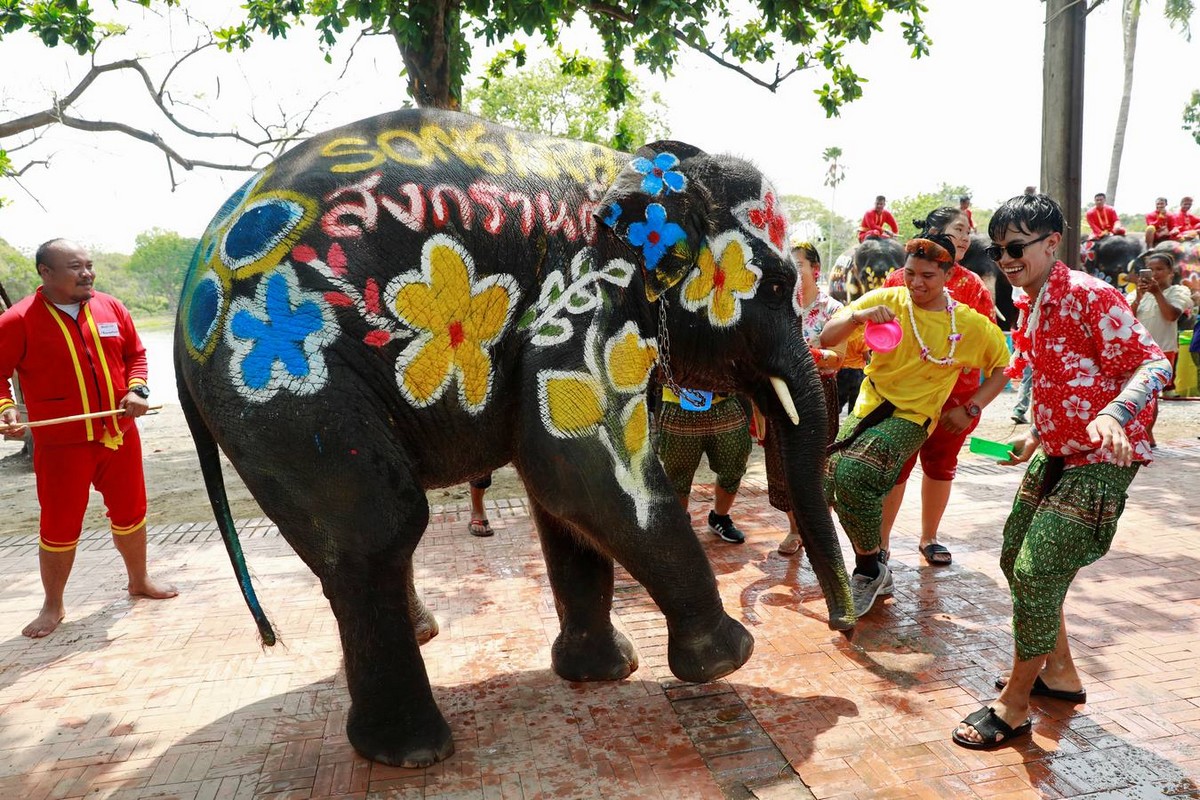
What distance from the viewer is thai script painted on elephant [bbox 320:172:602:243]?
262 centimetres

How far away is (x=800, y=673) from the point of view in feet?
11.4

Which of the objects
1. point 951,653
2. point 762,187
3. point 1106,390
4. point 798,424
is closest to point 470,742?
point 798,424

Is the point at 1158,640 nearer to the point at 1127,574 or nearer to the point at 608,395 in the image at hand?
the point at 1127,574

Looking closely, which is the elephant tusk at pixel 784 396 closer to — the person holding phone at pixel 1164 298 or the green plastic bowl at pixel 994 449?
the green plastic bowl at pixel 994 449

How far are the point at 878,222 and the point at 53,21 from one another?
883cm

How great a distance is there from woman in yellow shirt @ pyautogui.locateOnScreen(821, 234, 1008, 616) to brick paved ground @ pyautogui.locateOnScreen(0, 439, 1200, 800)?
0.48 metres

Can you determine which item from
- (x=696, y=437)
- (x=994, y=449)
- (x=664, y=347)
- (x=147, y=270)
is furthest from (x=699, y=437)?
(x=147, y=270)

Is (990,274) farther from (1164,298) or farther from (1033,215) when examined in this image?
(1033,215)

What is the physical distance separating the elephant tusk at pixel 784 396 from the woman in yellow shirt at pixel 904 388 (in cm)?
83

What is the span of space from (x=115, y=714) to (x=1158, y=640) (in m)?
4.25

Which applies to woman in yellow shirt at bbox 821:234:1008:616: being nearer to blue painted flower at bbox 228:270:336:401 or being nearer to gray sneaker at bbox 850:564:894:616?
gray sneaker at bbox 850:564:894:616

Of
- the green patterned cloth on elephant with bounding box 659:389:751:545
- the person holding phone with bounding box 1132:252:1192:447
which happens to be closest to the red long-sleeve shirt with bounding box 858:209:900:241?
the person holding phone with bounding box 1132:252:1192:447

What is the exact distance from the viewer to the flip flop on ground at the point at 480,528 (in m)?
5.58

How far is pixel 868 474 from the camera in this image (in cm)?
391
